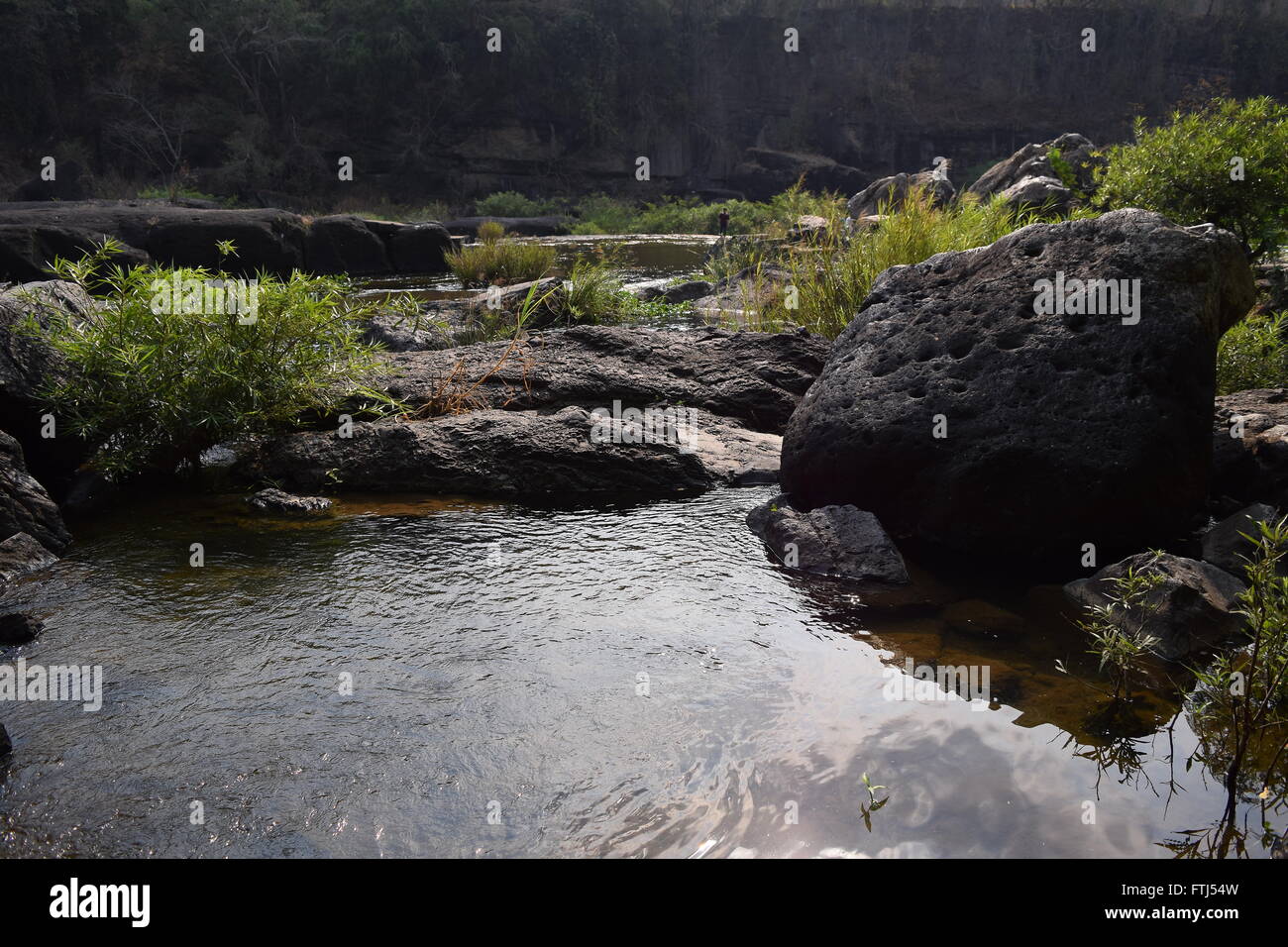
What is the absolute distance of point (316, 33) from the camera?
130 ft

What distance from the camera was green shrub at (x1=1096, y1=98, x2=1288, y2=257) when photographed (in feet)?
24.5

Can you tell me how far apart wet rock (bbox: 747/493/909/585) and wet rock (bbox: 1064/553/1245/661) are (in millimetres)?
1088

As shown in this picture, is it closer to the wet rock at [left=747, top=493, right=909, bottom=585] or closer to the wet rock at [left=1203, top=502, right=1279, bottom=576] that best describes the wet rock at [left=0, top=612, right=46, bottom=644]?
the wet rock at [left=747, top=493, right=909, bottom=585]

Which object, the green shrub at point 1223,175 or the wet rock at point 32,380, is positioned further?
the green shrub at point 1223,175

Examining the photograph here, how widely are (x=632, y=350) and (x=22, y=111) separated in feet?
117

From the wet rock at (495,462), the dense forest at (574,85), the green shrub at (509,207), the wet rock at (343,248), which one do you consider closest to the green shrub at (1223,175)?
the wet rock at (495,462)

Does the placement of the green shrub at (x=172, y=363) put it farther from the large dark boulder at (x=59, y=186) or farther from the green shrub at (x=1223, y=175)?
the large dark boulder at (x=59, y=186)

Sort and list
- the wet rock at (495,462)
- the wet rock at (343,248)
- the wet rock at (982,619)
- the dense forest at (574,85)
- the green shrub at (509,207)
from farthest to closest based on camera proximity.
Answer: the dense forest at (574,85), the green shrub at (509,207), the wet rock at (343,248), the wet rock at (495,462), the wet rock at (982,619)

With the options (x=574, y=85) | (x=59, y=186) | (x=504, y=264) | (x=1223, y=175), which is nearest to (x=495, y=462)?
(x=1223, y=175)

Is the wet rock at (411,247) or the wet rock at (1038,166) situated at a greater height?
the wet rock at (1038,166)

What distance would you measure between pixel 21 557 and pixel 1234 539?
19.3 feet

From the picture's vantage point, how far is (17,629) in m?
3.92

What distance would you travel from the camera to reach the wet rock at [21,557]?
456 centimetres

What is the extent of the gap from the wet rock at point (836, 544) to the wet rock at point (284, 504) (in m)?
2.67
